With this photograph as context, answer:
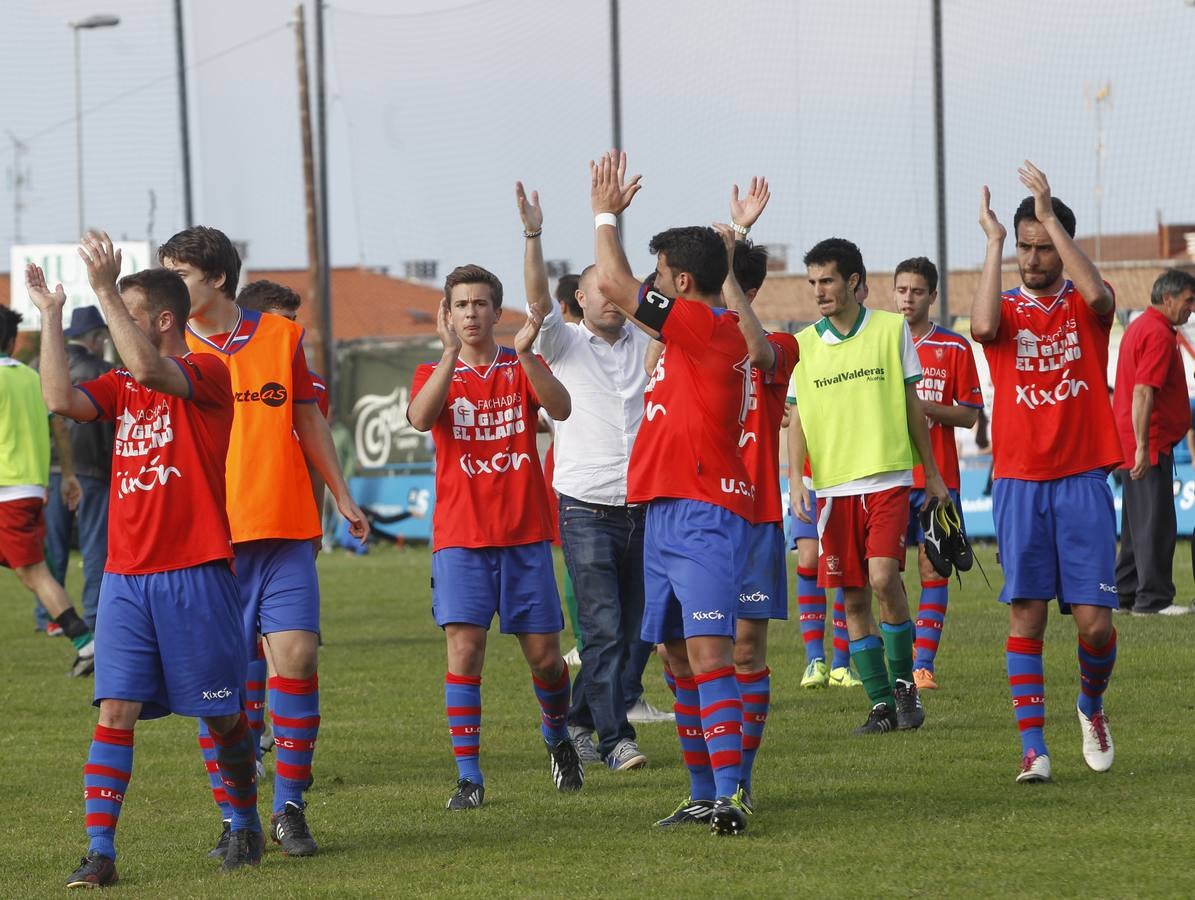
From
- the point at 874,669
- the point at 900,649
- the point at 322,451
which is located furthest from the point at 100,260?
the point at 900,649

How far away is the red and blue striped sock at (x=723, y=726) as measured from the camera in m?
6.06

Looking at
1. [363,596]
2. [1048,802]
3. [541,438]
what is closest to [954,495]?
[1048,802]

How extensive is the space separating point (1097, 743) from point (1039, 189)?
221 cm

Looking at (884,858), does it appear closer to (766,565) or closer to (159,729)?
(766,565)

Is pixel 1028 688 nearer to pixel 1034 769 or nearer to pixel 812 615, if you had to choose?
pixel 1034 769

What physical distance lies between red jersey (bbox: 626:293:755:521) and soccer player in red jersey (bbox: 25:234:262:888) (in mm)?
1488

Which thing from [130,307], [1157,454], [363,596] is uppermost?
[130,307]

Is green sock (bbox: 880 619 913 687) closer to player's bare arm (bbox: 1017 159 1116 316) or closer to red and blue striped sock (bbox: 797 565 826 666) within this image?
red and blue striped sock (bbox: 797 565 826 666)

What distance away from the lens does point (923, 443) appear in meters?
8.36

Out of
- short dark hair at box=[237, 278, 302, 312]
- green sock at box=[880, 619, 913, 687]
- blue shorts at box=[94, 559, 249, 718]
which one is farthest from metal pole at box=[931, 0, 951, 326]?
blue shorts at box=[94, 559, 249, 718]

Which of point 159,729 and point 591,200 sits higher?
point 591,200

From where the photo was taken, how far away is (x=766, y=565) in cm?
667

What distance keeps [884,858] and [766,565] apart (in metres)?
1.33

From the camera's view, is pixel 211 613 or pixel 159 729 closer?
pixel 211 613
